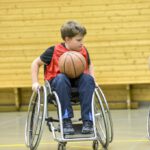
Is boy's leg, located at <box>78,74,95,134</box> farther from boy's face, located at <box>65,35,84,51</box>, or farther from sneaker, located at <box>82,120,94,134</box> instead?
boy's face, located at <box>65,35,84,51</box>

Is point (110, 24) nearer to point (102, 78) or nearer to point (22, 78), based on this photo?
point (102, 78)

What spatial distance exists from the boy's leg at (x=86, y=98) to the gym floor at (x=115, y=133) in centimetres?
57

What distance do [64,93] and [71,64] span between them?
255mm

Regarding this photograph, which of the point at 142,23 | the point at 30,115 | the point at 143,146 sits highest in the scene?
the point at 142,23

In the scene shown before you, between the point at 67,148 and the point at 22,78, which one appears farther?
the point at 22,78

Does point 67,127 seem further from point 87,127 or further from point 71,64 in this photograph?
point 71,64

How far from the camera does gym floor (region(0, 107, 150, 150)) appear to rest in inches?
180

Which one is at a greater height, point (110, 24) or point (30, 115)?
point (110, 24)

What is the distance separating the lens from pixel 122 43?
294 inches

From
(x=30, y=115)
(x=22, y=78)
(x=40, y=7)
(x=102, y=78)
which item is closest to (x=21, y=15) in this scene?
(x=40, y=7)

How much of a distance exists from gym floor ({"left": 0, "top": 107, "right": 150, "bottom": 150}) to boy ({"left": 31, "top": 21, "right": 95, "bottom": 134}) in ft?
2.03

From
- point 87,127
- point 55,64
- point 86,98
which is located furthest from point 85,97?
point 55,64

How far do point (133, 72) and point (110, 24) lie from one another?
2.71 ft

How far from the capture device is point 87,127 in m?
3.83
